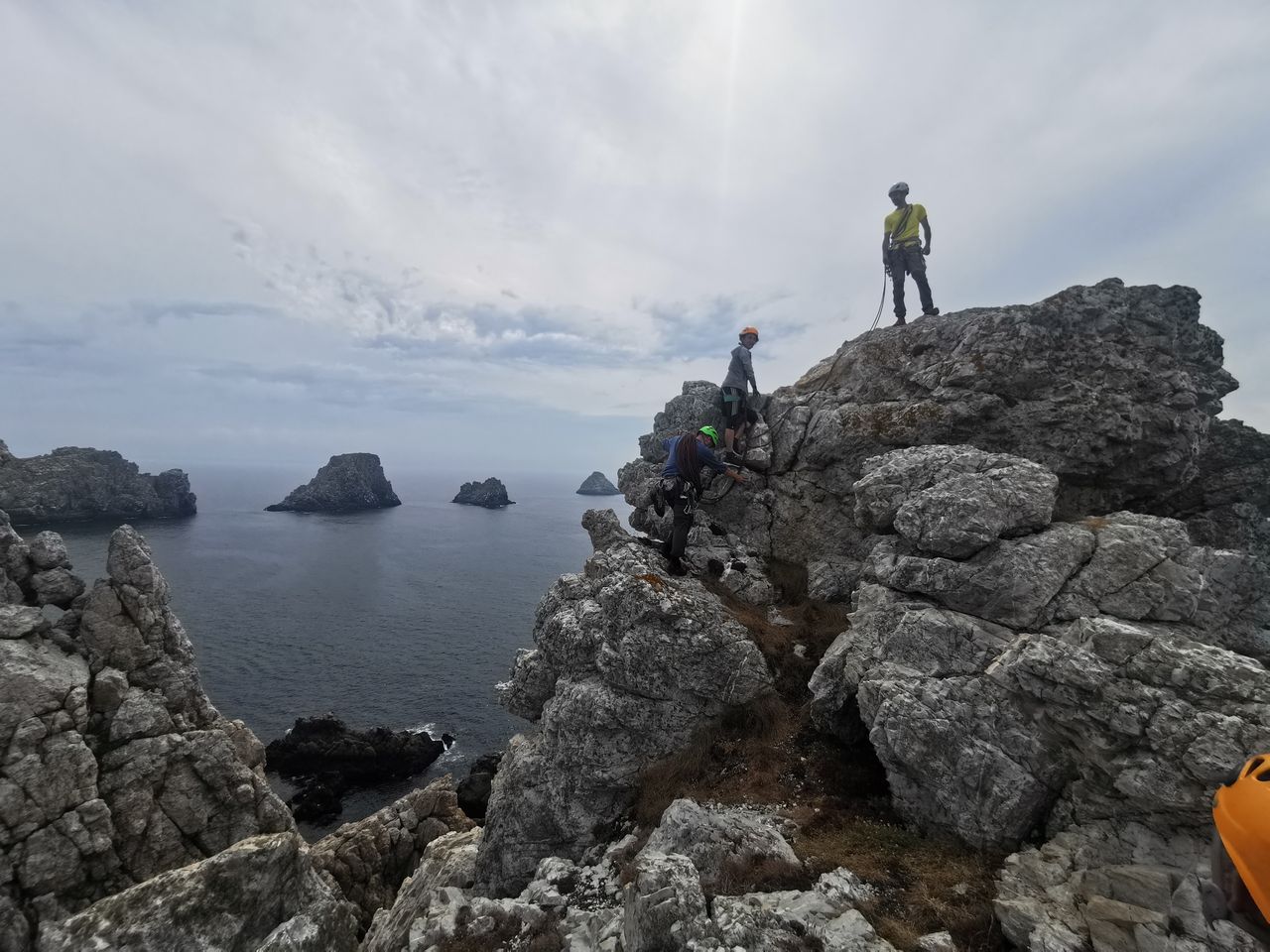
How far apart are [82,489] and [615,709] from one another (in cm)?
20384

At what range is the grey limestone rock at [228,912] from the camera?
14.6m

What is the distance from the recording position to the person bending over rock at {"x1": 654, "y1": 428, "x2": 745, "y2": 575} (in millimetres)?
20281

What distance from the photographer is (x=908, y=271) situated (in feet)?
80.1

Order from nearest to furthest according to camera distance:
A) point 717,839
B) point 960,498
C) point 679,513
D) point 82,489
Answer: point 717,839, point 960,498, point 679,513, point 82,489

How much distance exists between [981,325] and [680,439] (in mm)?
12785

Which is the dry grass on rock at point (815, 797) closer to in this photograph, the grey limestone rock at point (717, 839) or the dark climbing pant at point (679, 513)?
the grey limestone rock at point (717, 839)

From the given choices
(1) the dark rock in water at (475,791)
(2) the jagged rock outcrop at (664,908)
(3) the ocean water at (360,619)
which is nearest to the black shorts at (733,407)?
(2) the jagged rock outcrop at (664,908)

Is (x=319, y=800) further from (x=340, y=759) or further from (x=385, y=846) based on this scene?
(x=385, y=846)

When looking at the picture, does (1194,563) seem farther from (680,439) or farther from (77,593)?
(77,593)

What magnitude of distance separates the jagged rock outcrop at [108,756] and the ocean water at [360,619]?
57.1 feet

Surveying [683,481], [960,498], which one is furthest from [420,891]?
[960,498]

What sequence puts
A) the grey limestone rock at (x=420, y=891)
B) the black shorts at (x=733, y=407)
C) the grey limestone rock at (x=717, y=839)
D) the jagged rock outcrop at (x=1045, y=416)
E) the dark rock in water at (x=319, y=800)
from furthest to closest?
the dark rock in water at (x=319, y=800), the black shorts at (x=733, y=407), the jagged rock outcrop at (x=1045, y=416), the grey limestone rock at (x=420, y=891), the grey limestone rock at (x=717, y=839)

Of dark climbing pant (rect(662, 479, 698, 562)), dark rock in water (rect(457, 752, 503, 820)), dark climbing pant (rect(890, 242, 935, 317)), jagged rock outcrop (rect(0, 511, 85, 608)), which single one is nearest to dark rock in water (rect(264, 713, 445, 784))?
dark rock in water (rect(457, 752, 503, 820))

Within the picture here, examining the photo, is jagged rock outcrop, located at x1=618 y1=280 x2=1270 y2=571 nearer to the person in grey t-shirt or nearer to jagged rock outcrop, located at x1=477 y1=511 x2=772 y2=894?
→ the person in grey t-shirt
